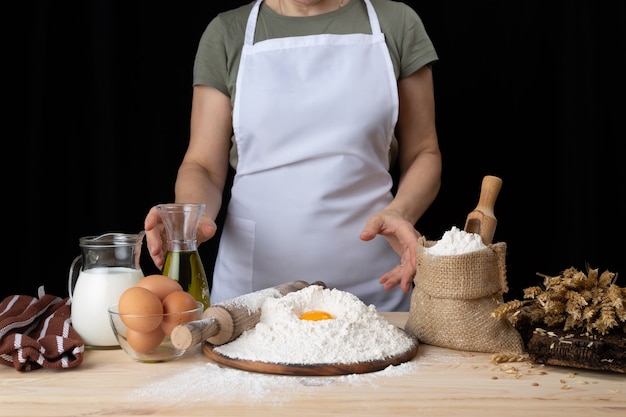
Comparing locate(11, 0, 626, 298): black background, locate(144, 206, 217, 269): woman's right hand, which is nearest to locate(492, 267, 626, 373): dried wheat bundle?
locate(144, 206, 217, 269): woman's right hand

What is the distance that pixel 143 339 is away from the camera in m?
1.33

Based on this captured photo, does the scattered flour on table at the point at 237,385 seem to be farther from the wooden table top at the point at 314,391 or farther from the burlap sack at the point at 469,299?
the burlap sack at the point at 469,299

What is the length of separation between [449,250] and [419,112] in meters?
0.82

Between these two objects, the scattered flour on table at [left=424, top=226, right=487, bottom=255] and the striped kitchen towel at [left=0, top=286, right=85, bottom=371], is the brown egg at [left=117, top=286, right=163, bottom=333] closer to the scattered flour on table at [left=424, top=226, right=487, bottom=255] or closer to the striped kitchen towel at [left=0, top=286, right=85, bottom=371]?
the striped kitchen towel at [left=0, top=286, right=85, bottom=371]

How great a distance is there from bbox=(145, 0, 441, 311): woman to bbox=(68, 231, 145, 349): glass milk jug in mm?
512

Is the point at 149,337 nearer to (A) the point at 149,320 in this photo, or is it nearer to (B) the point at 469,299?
(A) the point at 149,320

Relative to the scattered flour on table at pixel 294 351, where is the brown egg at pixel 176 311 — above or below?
above

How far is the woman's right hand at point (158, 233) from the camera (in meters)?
1.63

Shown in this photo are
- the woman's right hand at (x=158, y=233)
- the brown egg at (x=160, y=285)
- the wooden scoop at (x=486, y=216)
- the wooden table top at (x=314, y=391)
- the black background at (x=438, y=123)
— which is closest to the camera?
the wooden table top at (x=314, y=391)

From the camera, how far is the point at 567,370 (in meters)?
1.32

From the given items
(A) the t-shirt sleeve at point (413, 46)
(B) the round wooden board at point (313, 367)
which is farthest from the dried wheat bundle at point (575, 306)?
(A) the t-shirt sleeve at point (413, 46)

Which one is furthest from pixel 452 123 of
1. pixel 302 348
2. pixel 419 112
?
pixel 302 348

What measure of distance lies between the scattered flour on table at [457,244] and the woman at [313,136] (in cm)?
56

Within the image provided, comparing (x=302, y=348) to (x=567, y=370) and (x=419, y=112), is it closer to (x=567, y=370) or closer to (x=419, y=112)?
(x=567, y=370)
